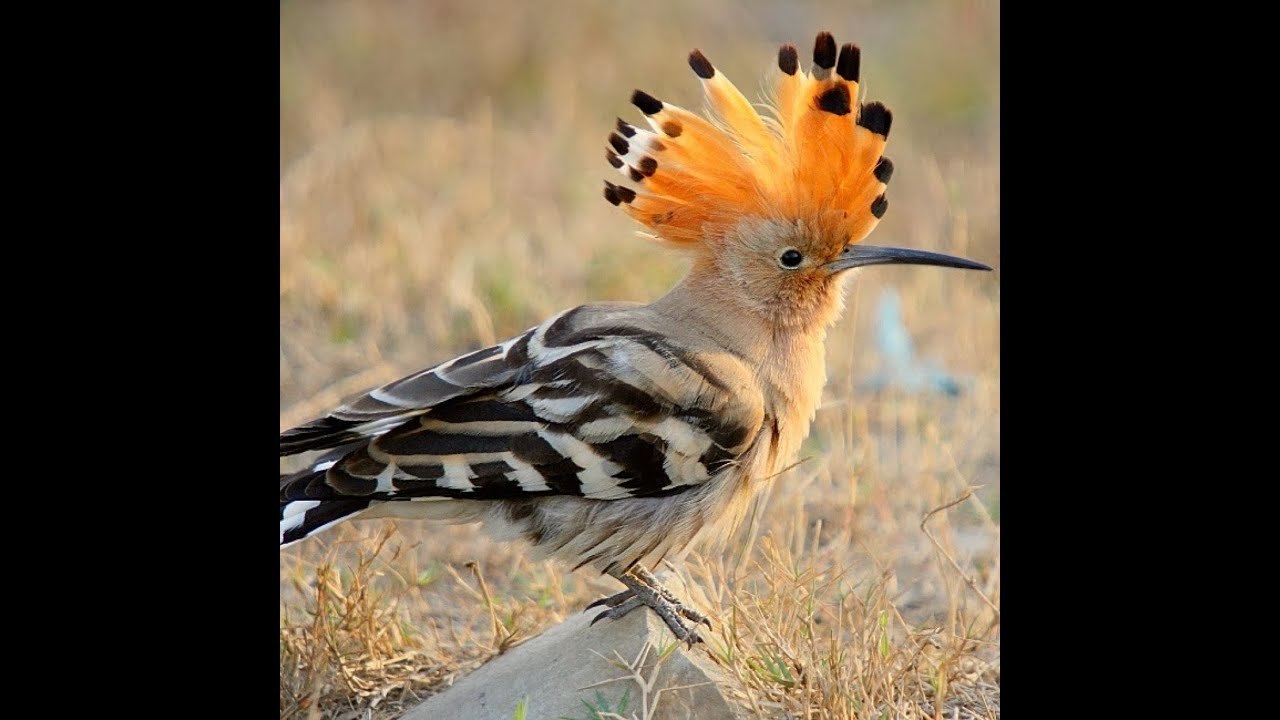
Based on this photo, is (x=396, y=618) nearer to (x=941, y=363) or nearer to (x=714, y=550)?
(x=714, y=550)

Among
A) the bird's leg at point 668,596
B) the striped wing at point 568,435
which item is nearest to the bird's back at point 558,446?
the striped wing at point 568,435

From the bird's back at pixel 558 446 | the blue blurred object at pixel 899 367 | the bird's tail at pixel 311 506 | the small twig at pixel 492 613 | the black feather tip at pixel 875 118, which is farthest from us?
the blue blurred object at pixel 899 367

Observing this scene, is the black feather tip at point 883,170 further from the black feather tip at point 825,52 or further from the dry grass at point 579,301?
the dry grass at point 579,301

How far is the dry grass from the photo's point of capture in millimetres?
3188

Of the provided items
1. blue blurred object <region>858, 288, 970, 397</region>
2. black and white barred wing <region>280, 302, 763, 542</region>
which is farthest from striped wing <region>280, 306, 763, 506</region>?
blue blurred object <region>858, 288, 970, 397</region>

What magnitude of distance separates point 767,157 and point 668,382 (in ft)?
1.92

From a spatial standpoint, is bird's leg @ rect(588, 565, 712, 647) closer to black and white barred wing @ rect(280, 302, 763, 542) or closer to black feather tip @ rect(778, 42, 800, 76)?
black and white barred wing @ rect(280, 302, 763, 542)

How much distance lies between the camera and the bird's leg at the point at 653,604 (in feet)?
10.2

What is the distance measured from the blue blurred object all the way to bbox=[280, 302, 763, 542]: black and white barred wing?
2.15 m

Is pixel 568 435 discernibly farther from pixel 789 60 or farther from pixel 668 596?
pixel 789 60

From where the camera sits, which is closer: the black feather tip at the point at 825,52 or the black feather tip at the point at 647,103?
the black feather tip at the point at 825,52

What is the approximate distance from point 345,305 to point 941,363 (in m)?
2.29

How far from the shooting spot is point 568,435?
3105mm
